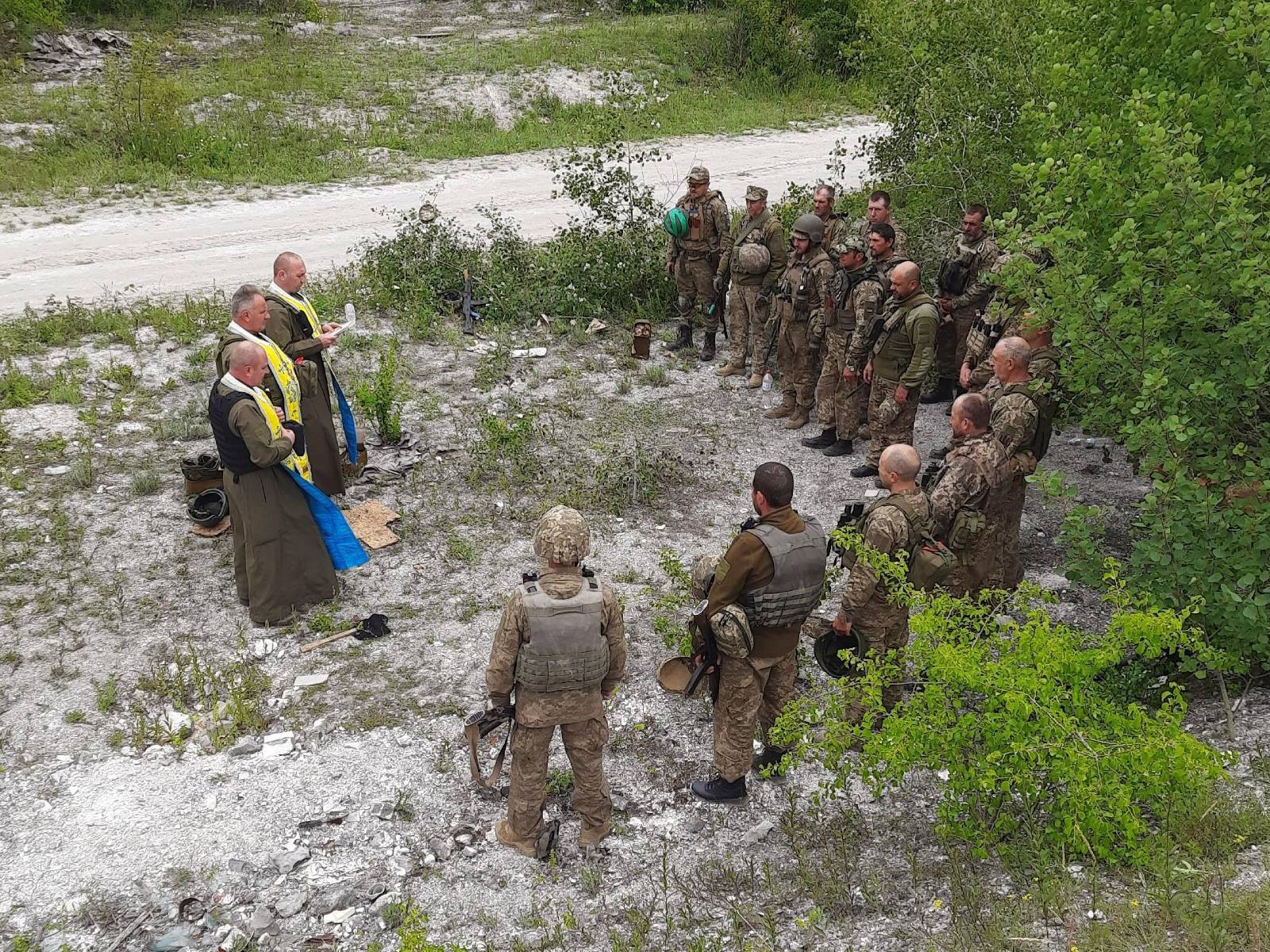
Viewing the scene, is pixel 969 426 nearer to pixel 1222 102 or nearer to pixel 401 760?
pixel 1222 102

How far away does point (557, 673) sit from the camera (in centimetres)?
476

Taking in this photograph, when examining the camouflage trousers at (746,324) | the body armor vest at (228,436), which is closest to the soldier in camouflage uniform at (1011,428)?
the camouflage trousers at (746,324)

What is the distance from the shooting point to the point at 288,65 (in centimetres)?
2142

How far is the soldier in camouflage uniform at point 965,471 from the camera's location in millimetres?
6348

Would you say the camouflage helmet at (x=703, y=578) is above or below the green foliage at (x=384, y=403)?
above

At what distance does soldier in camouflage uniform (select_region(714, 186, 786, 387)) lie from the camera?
10.4 m

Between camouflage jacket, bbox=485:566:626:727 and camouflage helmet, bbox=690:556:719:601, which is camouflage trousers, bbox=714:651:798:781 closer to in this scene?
camouflage helmet, bbox=690:556:719:601

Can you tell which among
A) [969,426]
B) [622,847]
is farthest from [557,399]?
[622,847]

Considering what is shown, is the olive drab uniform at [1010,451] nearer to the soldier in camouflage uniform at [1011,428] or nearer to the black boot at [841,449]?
the soldier in camouflage uniform at [1011,428]

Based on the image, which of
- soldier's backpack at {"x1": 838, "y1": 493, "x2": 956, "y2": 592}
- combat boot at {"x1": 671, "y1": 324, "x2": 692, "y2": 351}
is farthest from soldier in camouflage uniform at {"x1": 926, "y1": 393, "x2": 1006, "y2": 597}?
combat boot at {"x1": 671, "y1": 324, "x2": 692, "y2": 351}

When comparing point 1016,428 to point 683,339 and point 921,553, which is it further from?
point 683,339

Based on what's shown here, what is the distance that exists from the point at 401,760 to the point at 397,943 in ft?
4.21

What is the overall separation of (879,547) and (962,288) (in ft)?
17.5

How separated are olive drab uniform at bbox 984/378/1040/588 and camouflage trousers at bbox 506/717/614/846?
334 cm
